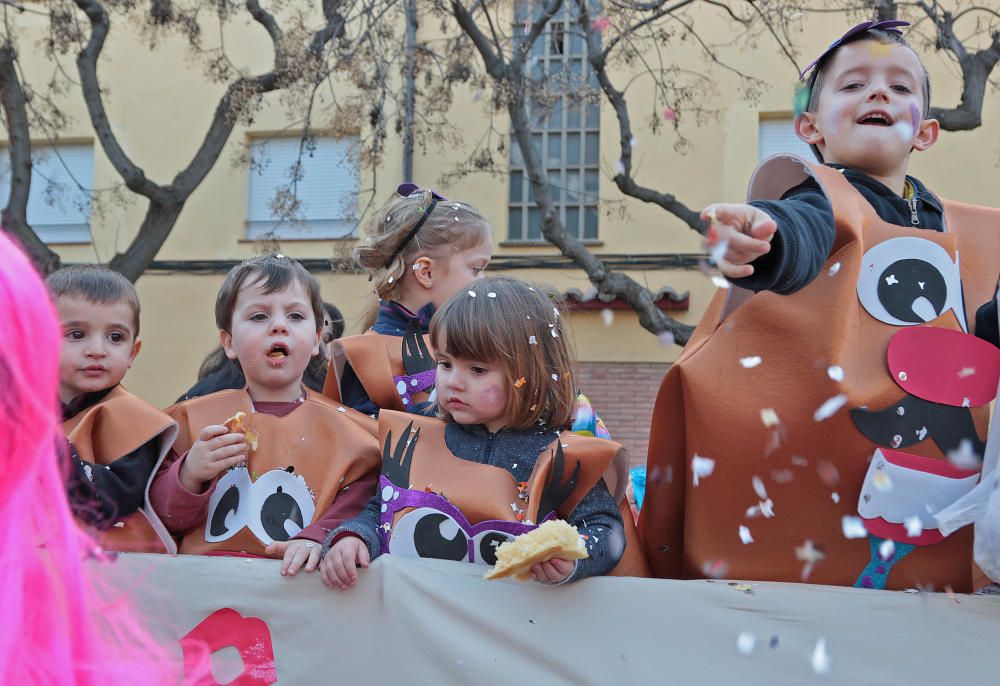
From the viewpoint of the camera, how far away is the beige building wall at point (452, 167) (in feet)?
38.2

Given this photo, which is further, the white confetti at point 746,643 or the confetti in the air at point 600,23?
the confetti in the air at point 600,23

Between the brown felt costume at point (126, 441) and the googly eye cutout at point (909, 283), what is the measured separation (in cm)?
165

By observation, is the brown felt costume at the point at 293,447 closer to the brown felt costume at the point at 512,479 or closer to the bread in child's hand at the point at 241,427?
the bread in child's hand at the point at 241,427

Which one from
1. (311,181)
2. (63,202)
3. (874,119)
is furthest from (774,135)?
(874,119)

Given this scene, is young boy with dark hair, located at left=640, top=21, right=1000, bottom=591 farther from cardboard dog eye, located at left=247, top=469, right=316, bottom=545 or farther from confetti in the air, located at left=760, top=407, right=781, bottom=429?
cardboard dog eye, located at left=247, top=469, right=316, bottom=545

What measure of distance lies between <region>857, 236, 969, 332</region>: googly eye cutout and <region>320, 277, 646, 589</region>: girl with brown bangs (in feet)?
2.02

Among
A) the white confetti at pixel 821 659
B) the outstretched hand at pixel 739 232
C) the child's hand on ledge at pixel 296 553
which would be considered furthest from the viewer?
the child's hand on ledge at pixel 296 553

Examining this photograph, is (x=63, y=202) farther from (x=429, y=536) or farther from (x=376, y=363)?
(x=429, y=536)

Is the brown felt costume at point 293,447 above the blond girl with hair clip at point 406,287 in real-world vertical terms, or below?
below

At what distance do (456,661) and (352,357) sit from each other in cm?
113

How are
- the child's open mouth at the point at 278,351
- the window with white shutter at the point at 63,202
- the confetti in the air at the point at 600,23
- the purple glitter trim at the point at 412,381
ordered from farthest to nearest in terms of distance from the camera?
the window with white shutter at the point at 63,202 → the confetti in the air at the point at 600,23 → the purple glitter trim at the point at 412,381 → the child's open mouth at the point at 278,351

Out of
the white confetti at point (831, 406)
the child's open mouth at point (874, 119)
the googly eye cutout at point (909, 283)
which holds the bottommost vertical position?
the white confetti at point (831, 406)

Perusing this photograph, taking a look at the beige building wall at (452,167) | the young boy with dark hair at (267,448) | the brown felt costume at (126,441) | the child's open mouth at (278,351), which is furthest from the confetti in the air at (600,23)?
the brown felt costume at (126,441)

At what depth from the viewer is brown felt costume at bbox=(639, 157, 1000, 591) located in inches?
82.7
